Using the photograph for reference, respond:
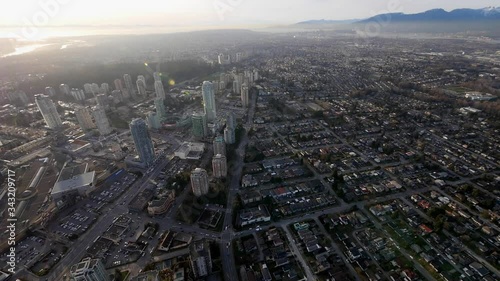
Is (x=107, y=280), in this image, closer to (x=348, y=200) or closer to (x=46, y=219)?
(x=46, y=219)

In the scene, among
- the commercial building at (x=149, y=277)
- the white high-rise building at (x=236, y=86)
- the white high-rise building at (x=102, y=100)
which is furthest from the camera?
the white high-rise building at (x=236, y=86)

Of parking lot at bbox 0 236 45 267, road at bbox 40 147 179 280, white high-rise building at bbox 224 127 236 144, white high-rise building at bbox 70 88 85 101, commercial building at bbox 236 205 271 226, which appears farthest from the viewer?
white high-rise building at bbox 70 88 85 101

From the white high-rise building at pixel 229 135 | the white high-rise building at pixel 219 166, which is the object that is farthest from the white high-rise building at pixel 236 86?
the white high-rise building at pixel 219 166

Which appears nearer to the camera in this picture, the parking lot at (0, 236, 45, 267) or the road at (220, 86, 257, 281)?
the road at (220, 86, 257, 281)

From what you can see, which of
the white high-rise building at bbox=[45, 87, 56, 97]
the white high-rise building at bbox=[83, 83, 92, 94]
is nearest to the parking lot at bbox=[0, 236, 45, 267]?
the white high-rise building at bbox=[83, 83, 92, 94]

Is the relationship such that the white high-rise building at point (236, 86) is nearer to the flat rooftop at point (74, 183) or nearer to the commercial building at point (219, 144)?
the commercial building at point (219, 144)

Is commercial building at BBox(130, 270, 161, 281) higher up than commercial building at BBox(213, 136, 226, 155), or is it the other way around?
commercial building at BBox(213, 136, 226, 155)

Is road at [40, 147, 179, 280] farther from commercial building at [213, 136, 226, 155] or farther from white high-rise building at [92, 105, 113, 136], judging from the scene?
white high-rise building at [92, 105, 113, 136]

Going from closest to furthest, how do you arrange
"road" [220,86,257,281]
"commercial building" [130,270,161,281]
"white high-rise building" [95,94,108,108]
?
"commercial building" [130,270,161,281], "road" [220,86,257,281], "white high-rise building" [95,94,108,108]
